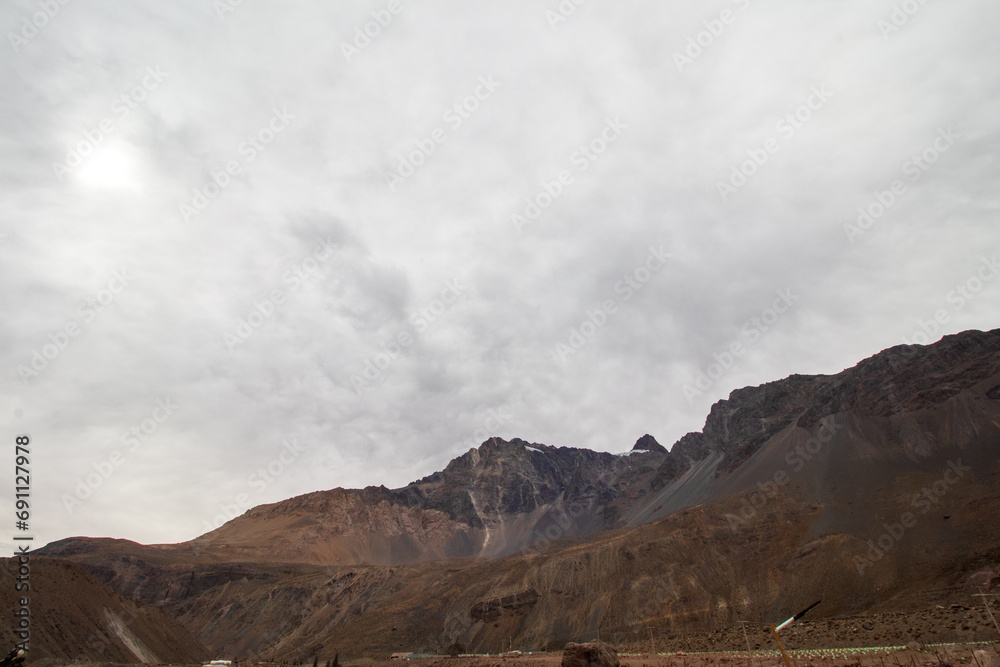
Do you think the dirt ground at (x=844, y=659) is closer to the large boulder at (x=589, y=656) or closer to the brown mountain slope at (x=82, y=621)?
the large boulder at (x=589, y=656)

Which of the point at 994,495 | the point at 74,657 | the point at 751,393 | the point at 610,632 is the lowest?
the point at 610,632

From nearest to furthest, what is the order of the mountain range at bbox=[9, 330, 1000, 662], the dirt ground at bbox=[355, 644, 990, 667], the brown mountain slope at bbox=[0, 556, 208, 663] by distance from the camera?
the dirt ground at bbox=[355, 644, 990, 667] < the brown mountain slope at bbox=[0, 556, 208, 663] < the mountain range at bbox=[9, 330, 1000, 662]

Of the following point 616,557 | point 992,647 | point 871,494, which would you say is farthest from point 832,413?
point 992,647

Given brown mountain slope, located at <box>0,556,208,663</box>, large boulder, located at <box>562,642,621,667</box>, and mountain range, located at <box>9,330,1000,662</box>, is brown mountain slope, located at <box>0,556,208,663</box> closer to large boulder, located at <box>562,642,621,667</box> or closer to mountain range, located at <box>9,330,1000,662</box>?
mountain range, located at <box>9,330,1000,662</box>

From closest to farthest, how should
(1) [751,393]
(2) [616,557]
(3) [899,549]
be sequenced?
(3) [899,549], (2) [616,557], (1) [751,393]

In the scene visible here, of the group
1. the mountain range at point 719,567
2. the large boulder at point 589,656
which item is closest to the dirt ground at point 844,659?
the mountain range at point 719,567

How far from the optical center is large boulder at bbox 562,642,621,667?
107 ft

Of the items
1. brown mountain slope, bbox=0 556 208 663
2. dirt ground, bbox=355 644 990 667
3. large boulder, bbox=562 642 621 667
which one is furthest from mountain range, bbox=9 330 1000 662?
large boulder, bbox=562 642 621 667

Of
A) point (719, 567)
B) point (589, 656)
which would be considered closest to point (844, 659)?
point (589, 656)

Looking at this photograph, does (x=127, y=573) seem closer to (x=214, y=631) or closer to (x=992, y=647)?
(x=214, y=631)

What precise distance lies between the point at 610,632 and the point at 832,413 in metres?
82.1

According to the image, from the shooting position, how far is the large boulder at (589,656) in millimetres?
32688

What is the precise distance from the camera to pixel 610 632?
83.2 m

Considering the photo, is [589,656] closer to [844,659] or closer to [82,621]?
[844,659]
